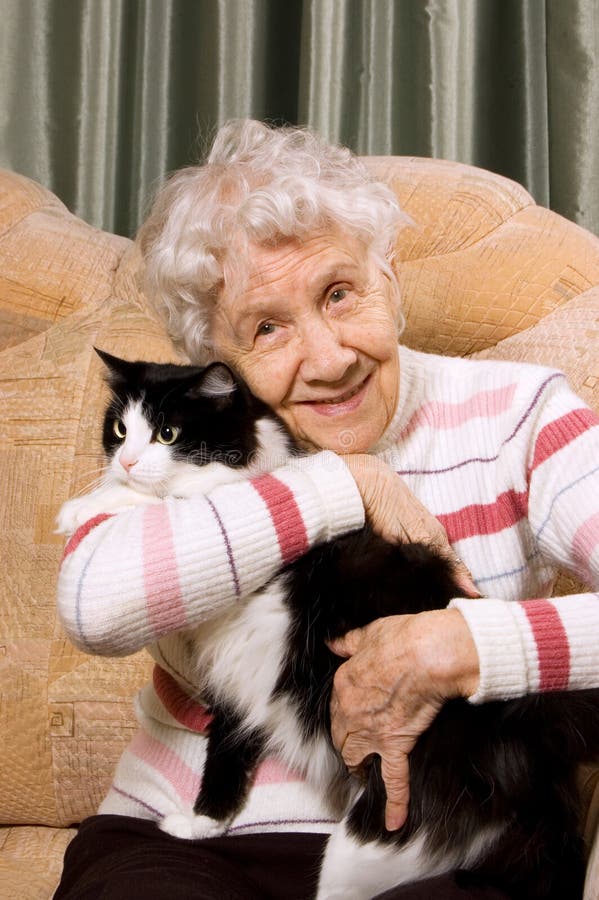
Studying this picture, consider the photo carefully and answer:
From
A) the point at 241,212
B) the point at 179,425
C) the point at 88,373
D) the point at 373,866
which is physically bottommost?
the point at 373,866

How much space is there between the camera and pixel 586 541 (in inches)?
49.0

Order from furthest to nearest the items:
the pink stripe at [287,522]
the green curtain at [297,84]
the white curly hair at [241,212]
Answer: the green curtain at [297,84] → the white curly hair at [241,212] → the pink stripe at [287,522]

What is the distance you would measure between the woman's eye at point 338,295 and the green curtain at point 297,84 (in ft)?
3.59

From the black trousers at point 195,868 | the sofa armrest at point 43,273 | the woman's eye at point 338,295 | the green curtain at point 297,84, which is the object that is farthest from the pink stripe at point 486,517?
the green curtain at point 297,84

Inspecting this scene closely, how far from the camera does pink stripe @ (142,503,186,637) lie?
1190mm

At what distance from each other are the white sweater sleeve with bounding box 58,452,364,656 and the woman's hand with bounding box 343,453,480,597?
0.12 feet

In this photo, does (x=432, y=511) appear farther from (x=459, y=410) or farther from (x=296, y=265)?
(x=296, y=265)

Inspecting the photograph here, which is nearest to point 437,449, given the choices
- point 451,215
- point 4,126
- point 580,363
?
point 580,363

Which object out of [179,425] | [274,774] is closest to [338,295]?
[179,425]

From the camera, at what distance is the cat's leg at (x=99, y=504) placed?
1333mm

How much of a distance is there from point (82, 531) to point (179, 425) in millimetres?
197

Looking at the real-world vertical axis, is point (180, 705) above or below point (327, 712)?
below

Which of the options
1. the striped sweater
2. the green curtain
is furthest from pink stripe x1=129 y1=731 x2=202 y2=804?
the green curtain

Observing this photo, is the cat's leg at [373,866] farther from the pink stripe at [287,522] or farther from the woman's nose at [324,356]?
the woman's nose at [324,356]
